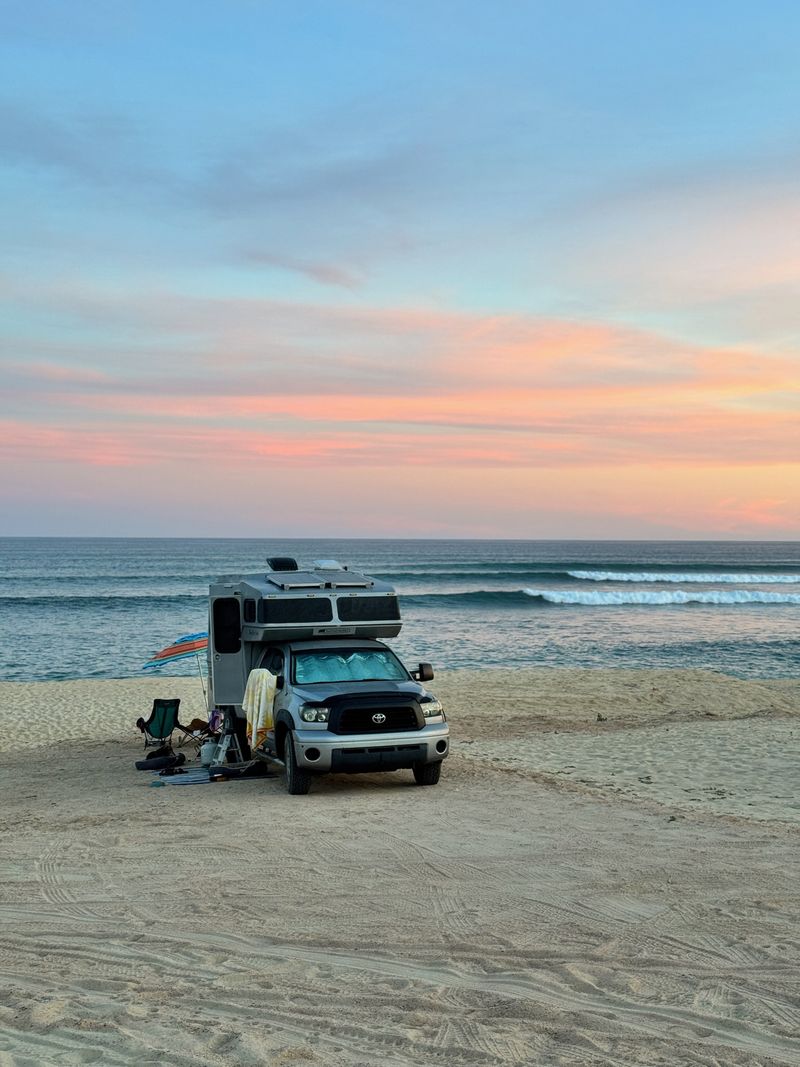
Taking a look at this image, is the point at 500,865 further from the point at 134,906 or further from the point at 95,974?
the point at 95,974

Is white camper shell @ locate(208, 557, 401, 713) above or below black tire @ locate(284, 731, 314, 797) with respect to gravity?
above

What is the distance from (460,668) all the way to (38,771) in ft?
51.9

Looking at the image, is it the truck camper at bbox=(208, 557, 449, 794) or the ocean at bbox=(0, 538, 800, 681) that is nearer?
the truck camper at bbox=(208, 557, 449, 794)

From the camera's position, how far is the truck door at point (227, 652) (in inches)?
557

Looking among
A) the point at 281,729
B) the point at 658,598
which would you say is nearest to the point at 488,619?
the point at 658,598

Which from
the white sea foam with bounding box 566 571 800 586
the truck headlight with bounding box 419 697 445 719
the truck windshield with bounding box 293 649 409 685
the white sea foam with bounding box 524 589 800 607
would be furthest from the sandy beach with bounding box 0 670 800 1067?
the white sea foam with bounding box 566 571 800 586

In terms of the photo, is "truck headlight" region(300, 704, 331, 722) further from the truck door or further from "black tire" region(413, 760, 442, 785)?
the truck door

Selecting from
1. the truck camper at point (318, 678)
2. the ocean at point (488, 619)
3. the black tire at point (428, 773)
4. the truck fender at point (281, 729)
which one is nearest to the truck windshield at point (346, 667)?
the truck camper at point (318, 678)

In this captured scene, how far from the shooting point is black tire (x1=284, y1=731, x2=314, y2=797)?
11688 millimetres

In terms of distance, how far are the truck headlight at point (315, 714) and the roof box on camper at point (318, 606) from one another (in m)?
1.57

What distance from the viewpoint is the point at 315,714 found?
11664 millimetres

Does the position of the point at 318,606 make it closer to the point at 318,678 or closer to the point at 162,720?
the point at 318,678

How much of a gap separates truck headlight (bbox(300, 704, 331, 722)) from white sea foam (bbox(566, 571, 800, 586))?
6184 centimetres

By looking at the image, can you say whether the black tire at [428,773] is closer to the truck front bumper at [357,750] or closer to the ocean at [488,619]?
the truck front bumper at [357,750]
